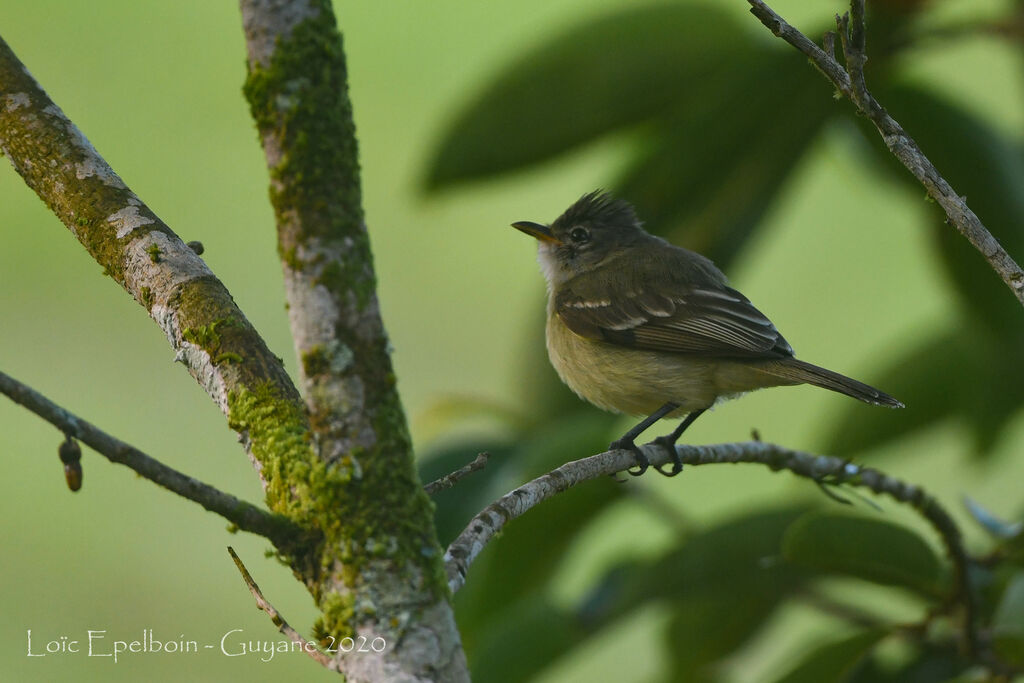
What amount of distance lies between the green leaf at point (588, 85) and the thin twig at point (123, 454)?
224 cm

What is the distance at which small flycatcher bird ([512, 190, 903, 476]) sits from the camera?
Answer: 12.0 feet

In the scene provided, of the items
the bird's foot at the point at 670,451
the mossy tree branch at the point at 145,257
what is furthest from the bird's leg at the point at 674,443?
the mossy tree branch at the point at 145,257

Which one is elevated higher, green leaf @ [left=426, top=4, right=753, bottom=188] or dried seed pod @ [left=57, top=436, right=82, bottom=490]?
green leaf @ [left=426, top=4, right=753, bottom=188]

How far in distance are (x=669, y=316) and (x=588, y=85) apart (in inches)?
36.7

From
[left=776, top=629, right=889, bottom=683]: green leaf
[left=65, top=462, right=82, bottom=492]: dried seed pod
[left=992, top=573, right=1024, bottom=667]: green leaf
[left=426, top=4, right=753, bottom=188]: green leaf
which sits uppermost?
[left=426, top=4, right=753, bottom=188]: green leaf

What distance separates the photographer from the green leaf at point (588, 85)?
3.55 meters

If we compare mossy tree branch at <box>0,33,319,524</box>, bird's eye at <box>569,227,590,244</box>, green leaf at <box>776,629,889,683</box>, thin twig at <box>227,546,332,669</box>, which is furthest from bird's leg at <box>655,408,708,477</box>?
thin twig at <box>227,546,332,669</box>

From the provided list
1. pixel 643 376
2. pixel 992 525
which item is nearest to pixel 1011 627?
pixel 992 525

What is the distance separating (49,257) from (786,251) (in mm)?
4909

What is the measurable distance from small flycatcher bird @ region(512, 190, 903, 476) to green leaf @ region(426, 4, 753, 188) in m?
0.77

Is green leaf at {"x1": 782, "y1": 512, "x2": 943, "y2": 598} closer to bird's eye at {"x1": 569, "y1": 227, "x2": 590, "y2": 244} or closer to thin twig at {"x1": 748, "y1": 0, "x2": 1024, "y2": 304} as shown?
thin twig at {"x1": 748, "y1": 0, "x2": 1024, "y2": 304}

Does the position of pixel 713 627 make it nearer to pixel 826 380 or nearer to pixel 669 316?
pixel 826 380

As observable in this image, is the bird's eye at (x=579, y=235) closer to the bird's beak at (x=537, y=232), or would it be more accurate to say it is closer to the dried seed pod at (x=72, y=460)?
the bird's beak at (x=537, y=232)

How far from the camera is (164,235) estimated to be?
7.36ft
